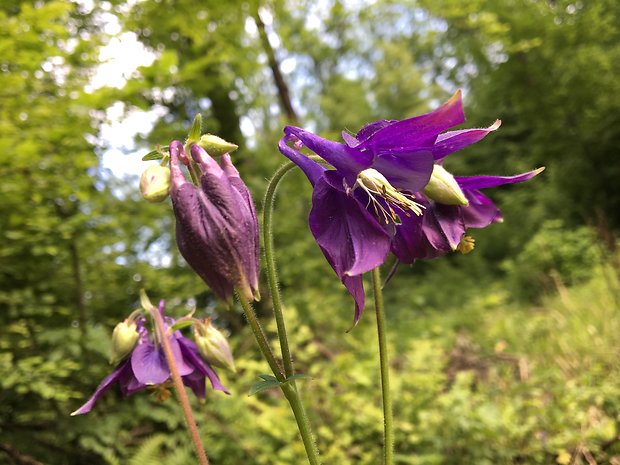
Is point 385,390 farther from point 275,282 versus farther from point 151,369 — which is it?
point 151,369

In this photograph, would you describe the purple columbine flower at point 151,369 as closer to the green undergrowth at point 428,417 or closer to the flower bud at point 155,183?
the flower bud at point 155,183

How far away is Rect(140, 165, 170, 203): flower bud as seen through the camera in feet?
2.59

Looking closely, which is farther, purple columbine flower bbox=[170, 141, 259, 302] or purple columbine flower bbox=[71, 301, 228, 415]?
purple columbine flower bbox=[71, 301, 228, 415]

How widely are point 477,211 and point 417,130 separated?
317 millimetres

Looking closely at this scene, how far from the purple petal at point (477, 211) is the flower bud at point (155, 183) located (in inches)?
22.3

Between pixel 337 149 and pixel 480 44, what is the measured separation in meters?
9.16

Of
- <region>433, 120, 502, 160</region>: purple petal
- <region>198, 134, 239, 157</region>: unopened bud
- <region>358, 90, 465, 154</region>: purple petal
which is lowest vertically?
<region>433, 120, 502, 160</region>: purple petal

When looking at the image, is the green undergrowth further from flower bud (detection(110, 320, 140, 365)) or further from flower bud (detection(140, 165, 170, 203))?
flower bud (detection(140, 165, 170, 203))

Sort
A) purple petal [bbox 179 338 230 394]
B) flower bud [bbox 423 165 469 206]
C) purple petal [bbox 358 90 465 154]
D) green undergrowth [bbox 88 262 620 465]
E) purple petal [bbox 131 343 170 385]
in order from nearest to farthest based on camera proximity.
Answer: purple petal [bbox 358 90 465 154]
flower bud [bbox 423 165 469 206]
purple petal [bbox 131 343 170 385]
purple petal [bbox 179 338 230 394]
green undergrowth [bbox 88 262 620 465]

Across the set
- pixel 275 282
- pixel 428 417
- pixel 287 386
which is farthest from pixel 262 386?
pixel 428 417

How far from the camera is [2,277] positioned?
2.34m

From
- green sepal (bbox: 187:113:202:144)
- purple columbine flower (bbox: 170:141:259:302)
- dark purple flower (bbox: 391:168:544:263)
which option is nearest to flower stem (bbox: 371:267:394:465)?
dark purple flower (bbox: 391:168:544:263)

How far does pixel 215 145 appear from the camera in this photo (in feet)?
2.76

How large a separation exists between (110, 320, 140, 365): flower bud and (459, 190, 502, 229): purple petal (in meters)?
0.75
